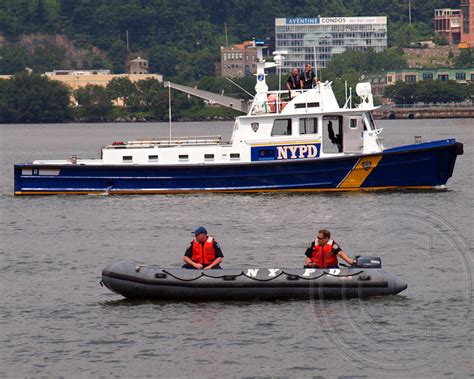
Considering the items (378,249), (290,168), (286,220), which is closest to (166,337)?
(378,249)

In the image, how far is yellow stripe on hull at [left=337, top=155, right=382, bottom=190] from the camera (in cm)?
5872

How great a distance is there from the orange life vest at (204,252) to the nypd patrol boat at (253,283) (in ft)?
1.03

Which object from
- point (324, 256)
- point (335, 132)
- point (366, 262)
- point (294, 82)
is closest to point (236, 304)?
point (324, 256)

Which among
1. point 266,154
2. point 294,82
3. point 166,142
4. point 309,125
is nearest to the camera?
point 309,125

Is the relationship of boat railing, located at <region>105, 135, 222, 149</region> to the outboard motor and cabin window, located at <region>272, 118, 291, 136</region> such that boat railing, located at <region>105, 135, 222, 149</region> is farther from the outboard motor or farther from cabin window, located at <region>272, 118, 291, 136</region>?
the outboard motor

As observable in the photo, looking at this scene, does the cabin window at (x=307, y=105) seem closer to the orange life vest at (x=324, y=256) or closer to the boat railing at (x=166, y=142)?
the boat railing at (x=166, y=142)

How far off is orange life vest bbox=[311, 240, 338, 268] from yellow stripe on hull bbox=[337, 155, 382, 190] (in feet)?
71.4

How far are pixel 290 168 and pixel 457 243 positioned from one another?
1113 cm

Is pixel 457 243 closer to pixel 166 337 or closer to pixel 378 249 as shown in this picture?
pixel 378 249

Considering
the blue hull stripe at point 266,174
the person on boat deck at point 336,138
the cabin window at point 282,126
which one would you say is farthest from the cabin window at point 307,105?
the blue hull stripe at point 266,174

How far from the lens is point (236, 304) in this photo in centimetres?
3734

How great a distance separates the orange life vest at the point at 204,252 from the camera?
37.0 meters

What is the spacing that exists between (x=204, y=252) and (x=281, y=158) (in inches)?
868

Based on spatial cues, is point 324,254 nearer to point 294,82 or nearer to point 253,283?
point 253,283
